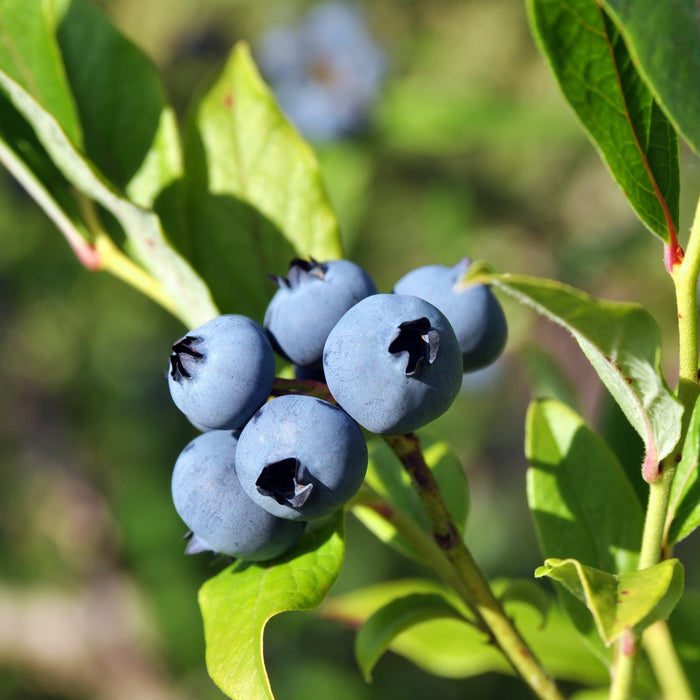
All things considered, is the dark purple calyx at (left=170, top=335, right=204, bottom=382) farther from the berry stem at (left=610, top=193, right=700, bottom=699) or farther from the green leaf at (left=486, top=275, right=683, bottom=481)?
the berry stem at (left=610, top=193, right=700, bottom=699)

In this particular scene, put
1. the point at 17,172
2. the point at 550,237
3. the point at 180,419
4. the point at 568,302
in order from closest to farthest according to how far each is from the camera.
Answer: the point at 568,302 → the point at 17,172 → the point at 550,237 → the point at 180,419

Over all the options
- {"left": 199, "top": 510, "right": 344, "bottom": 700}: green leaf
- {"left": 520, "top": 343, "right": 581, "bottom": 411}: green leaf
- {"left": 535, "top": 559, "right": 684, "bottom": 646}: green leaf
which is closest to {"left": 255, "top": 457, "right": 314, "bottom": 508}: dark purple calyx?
{"left": 199, "top": 510, "right": 344, "bottom": 700}: green leaf

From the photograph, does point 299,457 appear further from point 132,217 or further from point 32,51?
point 32,51

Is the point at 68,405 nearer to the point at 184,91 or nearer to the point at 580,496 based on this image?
the point at 184,91

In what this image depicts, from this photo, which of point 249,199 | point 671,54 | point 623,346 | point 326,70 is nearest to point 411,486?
point 249,199

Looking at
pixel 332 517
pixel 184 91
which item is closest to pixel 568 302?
pixel 332 517
